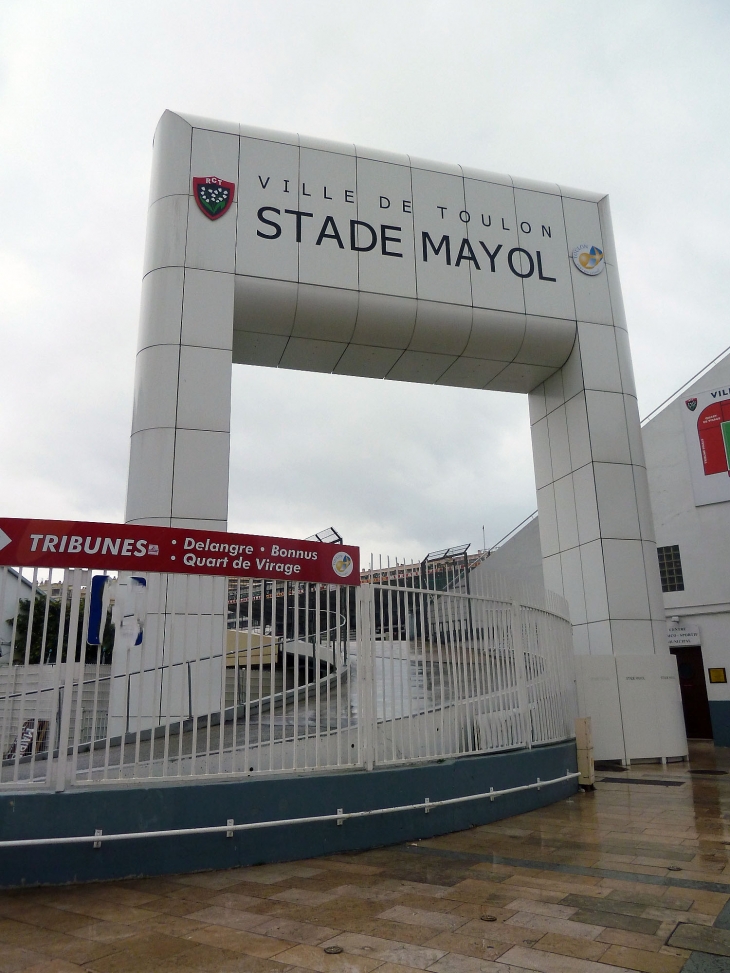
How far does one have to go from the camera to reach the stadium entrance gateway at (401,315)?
11.9 meters

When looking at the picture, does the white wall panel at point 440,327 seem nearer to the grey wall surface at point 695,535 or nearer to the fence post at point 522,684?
the fence post at point 522,684

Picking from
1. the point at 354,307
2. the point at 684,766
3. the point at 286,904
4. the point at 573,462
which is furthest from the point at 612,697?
the point at 286,904

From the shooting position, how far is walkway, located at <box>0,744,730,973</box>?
4.13 metres

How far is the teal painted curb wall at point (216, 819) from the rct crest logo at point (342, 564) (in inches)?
75.6

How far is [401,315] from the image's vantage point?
1323 cm

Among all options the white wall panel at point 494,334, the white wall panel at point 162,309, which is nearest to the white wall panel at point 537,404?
the white wall panel at point 494,334

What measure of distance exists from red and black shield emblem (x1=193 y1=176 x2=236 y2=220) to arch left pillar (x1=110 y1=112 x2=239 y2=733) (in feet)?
0.36

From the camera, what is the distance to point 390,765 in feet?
24.2

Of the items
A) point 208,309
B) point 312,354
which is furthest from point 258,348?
point 208,309

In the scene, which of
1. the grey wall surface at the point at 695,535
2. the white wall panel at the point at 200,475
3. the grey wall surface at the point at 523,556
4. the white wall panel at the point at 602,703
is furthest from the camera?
the grey wall surface at the point at 523,556

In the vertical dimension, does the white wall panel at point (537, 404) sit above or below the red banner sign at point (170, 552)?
above

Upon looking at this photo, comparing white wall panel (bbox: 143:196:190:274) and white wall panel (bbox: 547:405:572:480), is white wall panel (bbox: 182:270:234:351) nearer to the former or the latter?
white wall panel (bbox: 143:196:190:274)

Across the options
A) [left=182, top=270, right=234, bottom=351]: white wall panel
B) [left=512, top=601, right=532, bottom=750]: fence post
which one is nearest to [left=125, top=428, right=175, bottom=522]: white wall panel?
[left=182, top=270, right=234, bottom=351]: white wall panel

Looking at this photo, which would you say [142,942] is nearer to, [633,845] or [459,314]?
[633,845]
